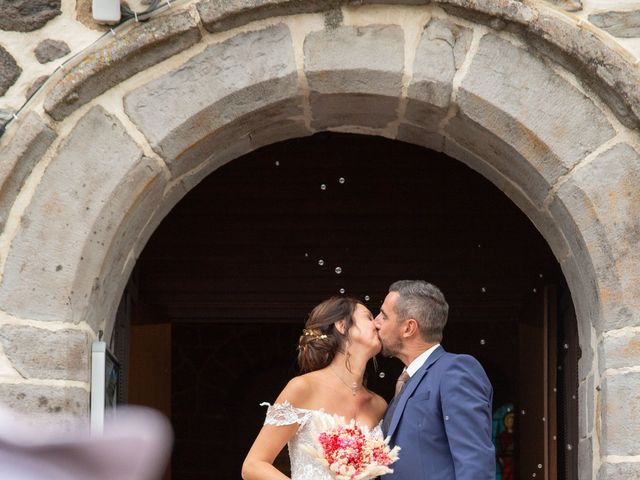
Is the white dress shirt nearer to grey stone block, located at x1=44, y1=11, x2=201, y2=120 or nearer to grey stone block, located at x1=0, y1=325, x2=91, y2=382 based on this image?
grey stone block, located at x1=0, y1=325, x2=91, y2=382

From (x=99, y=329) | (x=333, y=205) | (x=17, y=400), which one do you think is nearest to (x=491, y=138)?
(x=99, y=329)

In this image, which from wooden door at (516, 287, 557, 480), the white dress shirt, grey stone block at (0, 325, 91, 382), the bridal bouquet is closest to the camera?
the bridal bouquet

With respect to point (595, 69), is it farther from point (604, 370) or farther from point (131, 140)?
point (131, 140)

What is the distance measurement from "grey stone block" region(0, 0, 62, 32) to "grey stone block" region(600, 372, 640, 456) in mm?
1891

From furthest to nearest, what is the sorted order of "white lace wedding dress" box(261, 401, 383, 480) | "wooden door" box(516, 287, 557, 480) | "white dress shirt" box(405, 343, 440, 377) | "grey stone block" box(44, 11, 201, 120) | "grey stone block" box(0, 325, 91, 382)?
"wooden door" box(516, 287, 557, 480)
"white lace wedding dress" box(261, 401, 383, 480)
"white dress shirt" box(405, 343, 440, 377)
"grey stone block" box(44, 11, 201, 120)
"grey stone block" box(0, 325, 91, 382)

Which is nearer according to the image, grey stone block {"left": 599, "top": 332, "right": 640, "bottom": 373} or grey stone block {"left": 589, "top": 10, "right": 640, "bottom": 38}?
grey stone block {"left": 599, "top": 332, "right": 640, "bottom": 373}

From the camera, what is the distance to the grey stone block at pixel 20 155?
11.6 feet

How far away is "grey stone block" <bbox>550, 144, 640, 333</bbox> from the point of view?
11.4 ft

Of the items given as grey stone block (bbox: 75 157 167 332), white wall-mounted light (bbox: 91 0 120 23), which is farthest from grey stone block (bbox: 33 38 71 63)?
grey stone block (bbox: 75 157 167 332)

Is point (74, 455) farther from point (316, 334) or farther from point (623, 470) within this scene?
point (316, 334)

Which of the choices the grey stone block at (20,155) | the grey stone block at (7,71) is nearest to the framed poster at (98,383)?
the grey stone block at (20,155)

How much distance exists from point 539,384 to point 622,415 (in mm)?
2422

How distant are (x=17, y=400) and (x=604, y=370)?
1612mm

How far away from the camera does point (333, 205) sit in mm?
6570
